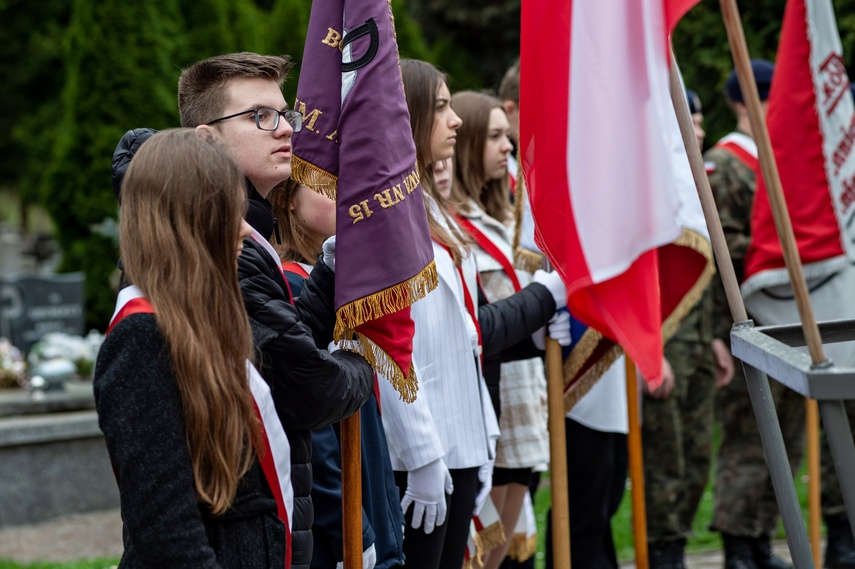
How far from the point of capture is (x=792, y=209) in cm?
559

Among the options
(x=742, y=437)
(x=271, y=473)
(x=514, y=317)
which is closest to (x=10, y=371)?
(x=742, y=437)

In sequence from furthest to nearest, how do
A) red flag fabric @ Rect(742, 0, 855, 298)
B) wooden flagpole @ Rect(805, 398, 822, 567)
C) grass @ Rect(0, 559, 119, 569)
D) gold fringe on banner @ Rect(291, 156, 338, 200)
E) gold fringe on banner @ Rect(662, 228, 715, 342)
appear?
1. grass @ Rect(0, 559, 119, 569)
2. wooden flagpole @ Rect(805, 398, 822, 567)
3. red flag fabric @ Rect(742, 0, 855, 298)
4. gold fringe on banner @ Rect(662, 228, 715, 342)
5. gold fringe on banner @ Rect(291, 156, 338, 200)

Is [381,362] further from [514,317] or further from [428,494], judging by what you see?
[514,317]

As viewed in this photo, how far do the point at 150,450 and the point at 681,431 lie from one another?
4.08 meters

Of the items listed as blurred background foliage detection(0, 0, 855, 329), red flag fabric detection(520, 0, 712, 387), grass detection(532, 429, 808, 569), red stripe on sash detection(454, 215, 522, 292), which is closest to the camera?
red flag fabric detection(520, 0, 712, 387)

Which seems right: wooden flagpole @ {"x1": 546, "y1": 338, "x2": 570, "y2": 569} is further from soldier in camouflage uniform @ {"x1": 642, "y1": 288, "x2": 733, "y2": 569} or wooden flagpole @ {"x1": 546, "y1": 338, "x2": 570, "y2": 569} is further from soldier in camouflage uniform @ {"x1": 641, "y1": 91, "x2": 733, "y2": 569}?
soldier in camouflage uniform @ {"x1": 642, "y1": 288, "x2": 733, "y2": 569}

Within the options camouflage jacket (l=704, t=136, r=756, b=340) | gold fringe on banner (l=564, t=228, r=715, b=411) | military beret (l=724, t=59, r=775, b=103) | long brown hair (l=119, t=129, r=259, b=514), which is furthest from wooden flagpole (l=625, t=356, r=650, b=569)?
long brown hair (l=119, t=129, r=259, b=514)

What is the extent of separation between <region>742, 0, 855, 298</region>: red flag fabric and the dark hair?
3180 mm

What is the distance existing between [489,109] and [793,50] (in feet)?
5.32

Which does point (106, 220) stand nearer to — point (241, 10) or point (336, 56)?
point (241, 10)

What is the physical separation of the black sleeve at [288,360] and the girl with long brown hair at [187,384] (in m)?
0.17

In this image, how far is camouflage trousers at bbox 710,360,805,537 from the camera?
590 centimetres

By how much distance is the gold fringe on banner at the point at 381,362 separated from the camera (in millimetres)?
3107

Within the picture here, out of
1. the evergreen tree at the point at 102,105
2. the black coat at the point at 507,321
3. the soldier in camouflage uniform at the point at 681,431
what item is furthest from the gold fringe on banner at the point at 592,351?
the evergreen tree at the point at 102,105
